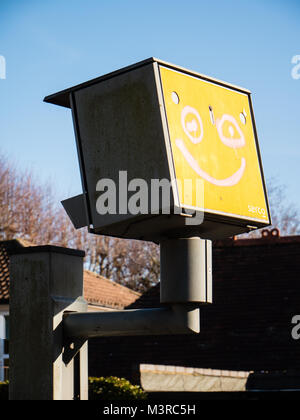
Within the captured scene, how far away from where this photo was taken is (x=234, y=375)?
11242 millimetres

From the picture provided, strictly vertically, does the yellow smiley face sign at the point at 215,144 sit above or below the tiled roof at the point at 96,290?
below

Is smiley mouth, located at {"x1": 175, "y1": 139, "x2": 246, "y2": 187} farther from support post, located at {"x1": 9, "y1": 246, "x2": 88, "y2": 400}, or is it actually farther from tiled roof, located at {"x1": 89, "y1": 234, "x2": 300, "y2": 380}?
tiled roof, located at {"x1": 89, "y1": 234, "x2": 300, "y2": 380}

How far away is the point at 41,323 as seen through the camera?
8.89 ft

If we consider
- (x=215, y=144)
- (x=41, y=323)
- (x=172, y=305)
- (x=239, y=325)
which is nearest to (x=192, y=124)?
(x=215, y=144)

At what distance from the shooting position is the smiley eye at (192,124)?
2.54m

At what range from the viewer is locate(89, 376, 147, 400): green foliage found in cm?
1291

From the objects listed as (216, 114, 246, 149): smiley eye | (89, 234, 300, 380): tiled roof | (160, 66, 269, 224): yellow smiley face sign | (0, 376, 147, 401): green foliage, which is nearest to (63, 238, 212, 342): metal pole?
(160, 66, 269, 224): yellow smiley face sign

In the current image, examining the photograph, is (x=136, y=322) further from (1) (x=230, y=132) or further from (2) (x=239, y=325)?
(2) (x=239, y=325)

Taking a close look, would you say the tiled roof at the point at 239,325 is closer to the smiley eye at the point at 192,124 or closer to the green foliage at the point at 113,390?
the green foliage at the point at 113,390

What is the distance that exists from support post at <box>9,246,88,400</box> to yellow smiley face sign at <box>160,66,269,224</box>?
1.98ft

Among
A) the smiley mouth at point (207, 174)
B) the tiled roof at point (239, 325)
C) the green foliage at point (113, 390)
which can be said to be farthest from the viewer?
the tiled roof at point (239, 325)

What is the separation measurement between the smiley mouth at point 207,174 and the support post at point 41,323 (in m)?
0.60

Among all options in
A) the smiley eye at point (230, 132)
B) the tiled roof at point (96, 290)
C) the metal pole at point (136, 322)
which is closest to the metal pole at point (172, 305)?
the metal pole at point (136, 322)

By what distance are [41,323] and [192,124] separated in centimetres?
88
